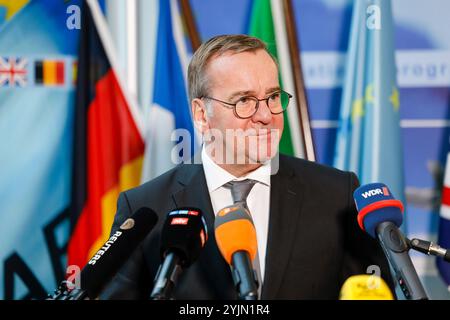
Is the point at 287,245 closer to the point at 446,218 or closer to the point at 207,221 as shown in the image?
the point at 207,221

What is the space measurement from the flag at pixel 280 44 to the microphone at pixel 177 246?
1861mm

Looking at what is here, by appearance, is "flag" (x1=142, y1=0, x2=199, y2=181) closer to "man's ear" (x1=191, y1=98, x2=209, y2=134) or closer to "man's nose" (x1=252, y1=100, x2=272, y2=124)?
"man's ear" (x1=191, y1=98, x2=209, y2=134)

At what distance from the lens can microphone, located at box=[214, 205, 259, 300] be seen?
101 cm

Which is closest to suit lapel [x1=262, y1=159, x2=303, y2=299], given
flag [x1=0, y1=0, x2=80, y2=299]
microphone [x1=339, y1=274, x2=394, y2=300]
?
microphone [x1=339, y1=274, x2=394, y2=300]

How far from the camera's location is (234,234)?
1.13 m

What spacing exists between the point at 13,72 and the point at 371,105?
5.93 feet

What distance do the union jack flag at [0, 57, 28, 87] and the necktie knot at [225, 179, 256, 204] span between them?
1812mm

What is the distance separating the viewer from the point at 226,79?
181 centimetres

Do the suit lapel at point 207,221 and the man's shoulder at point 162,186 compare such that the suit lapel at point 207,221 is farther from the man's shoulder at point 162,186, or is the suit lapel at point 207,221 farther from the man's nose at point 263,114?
the man's nose at point 263,114

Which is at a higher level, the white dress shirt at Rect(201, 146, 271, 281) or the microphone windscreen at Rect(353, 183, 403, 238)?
the microphone windscreen at Rect(353, 183, 403, 238)

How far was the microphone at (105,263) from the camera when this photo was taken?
1.08 m

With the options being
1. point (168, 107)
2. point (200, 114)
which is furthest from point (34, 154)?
point (200, 114)

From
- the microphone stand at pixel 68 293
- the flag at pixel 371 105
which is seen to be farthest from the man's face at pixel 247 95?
the flag at pixel 371 105
